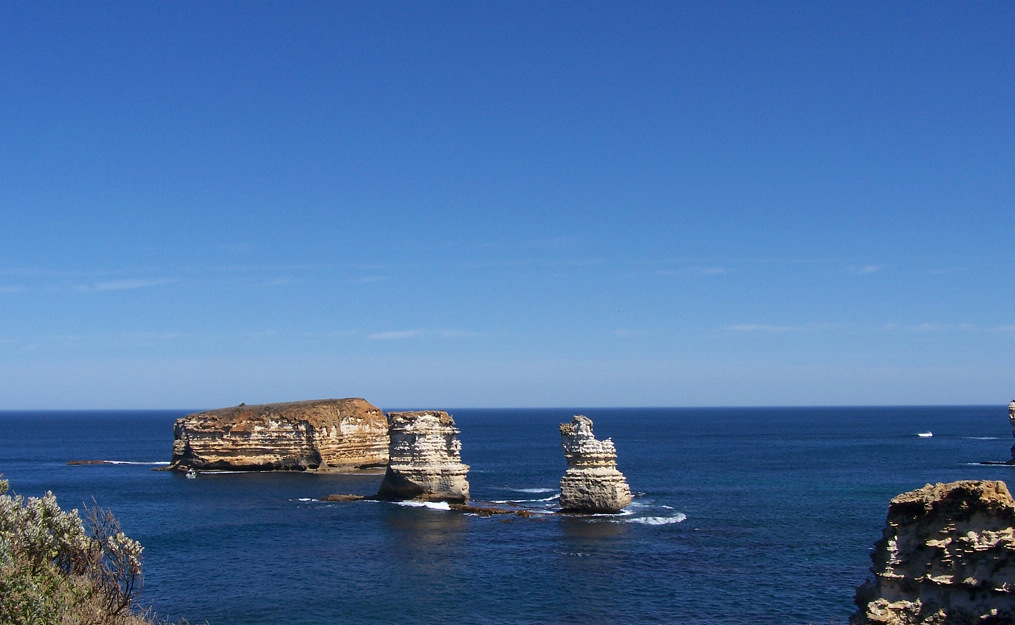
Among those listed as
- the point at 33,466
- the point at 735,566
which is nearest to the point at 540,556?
the point at 735,566

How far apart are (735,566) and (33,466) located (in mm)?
95478

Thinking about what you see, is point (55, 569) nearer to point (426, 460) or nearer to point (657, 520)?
point (657, 520)

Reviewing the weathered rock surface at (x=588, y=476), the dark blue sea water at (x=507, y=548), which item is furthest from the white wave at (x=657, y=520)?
the weathered rock surface at (x=588, y=476)

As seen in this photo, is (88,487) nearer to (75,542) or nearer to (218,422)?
(218,422)

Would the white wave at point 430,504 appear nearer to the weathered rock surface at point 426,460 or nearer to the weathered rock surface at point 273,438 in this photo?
the weathered rock surface at point 426,460

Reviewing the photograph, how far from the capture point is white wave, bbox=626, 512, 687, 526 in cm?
5303

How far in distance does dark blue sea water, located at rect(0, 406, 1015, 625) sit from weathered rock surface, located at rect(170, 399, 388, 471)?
4517mm

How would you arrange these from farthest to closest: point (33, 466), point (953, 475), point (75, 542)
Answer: point (33, 466) < point (953, 475) < point (75, 542)

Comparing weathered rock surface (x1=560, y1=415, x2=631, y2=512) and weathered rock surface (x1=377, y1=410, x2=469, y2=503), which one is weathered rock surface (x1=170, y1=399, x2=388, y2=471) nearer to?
weathered rock surface (x1=377, y1=410, x2=469, y2=503)

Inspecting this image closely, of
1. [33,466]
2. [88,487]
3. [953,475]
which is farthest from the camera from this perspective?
[33,466]

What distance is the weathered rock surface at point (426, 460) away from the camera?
207 feet

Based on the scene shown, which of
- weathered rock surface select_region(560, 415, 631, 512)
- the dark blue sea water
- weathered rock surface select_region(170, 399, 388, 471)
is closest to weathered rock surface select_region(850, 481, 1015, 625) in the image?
the dark blue sea water

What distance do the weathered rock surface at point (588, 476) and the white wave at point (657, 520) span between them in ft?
6.98

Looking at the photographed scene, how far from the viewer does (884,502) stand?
63.1 m
